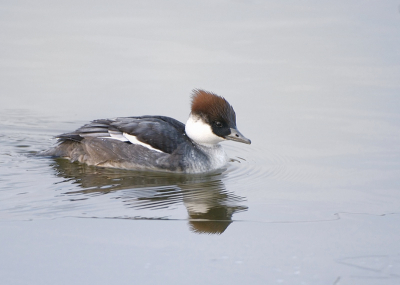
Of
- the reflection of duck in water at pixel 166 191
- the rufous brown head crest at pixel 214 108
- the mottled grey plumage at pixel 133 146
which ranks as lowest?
the reflection of duck in water at pixel 166 191

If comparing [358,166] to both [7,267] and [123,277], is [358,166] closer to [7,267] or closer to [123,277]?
[123,277]

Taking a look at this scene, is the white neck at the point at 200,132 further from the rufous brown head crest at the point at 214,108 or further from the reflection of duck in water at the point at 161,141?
the rufous brown head crest at the point at 214,108

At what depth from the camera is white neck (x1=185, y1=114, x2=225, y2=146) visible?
8.75 metres

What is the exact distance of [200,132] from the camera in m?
8.80

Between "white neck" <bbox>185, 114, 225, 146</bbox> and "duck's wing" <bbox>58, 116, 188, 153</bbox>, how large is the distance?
0.40 ft

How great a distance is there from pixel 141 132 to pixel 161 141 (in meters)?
0.31

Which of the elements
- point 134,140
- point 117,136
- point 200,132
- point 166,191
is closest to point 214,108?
point 200,132

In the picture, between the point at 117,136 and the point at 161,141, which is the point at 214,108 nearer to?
the point at 161,141

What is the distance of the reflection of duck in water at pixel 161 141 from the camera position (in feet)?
27.9

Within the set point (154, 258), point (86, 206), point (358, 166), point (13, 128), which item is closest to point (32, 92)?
point (13, 128)

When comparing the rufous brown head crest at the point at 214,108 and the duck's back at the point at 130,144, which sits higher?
the rufous brown head crest at the point at 214,108

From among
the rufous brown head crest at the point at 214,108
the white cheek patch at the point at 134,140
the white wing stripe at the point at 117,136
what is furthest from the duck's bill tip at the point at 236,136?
the white wing stripe at the point at 117,136

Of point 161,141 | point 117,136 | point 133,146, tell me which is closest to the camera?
point 161,141

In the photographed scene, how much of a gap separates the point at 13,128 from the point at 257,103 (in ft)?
13.0
